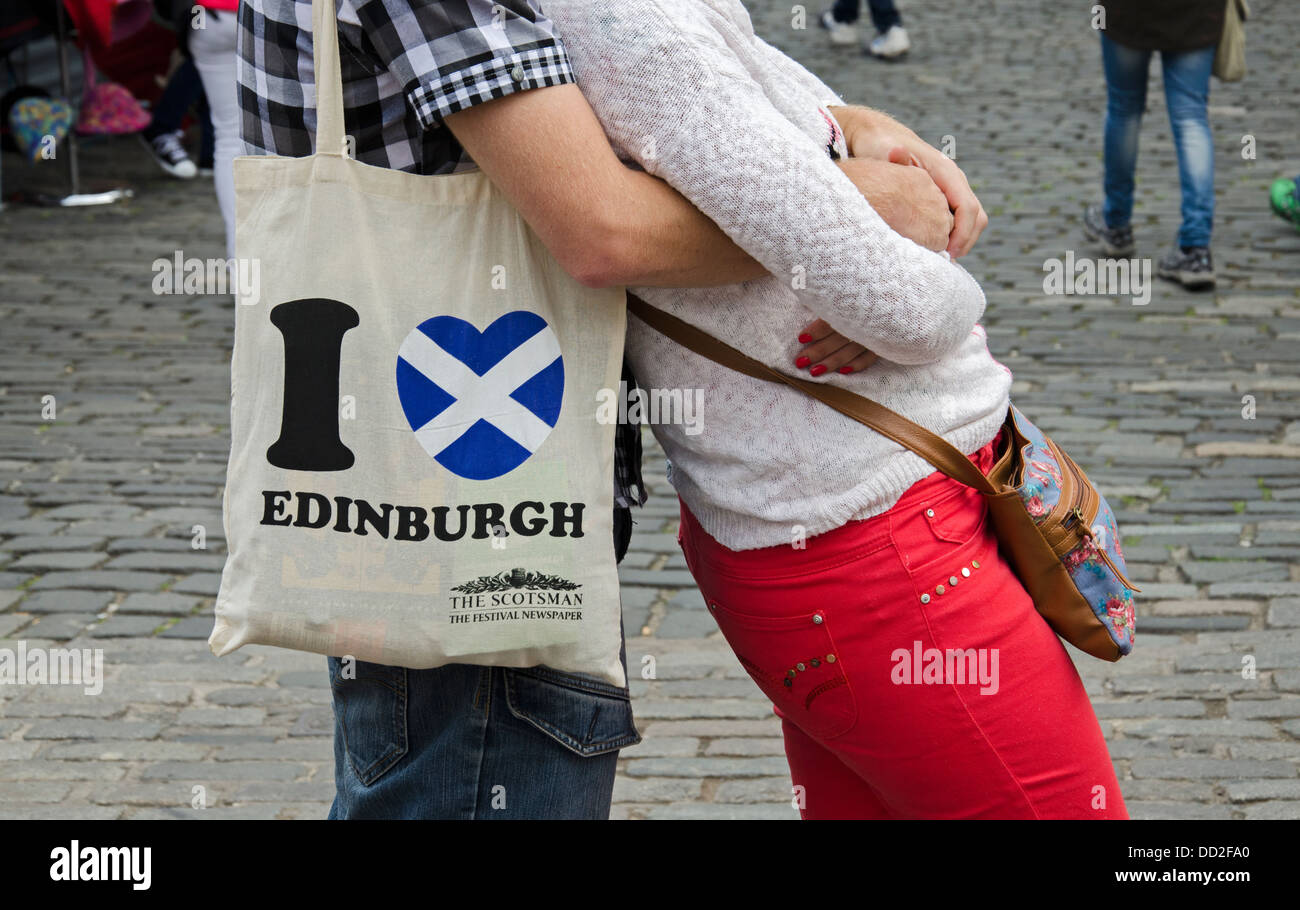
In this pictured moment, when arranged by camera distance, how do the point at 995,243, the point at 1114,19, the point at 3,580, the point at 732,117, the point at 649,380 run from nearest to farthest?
the point at 732,117
the point at 649,380
the point at 3,580
the point at 1114,19
the point at 995,243

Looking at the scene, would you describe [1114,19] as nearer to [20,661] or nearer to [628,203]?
[20,661]

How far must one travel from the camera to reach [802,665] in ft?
5.92

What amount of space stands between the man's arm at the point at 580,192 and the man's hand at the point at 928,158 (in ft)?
1.24

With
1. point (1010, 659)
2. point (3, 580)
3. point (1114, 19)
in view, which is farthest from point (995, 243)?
point (1010, 659)

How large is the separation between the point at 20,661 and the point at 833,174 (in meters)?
3.50

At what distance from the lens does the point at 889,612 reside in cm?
175

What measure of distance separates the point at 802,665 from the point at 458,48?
0.80 meters

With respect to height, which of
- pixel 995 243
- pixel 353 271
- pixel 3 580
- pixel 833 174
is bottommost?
pixel 995 243

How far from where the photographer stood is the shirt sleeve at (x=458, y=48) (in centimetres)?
149

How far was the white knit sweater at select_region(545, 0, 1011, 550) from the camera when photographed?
1561 mm

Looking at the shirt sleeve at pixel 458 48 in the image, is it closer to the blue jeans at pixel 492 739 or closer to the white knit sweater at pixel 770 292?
the white knit sweater at pixel 770 292
